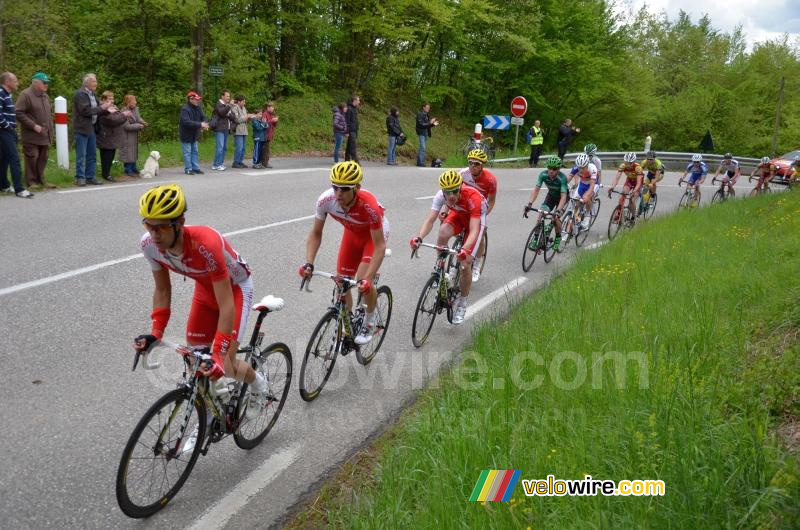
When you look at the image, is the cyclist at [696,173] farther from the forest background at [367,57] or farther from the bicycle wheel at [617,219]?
the forest background at [367,57]

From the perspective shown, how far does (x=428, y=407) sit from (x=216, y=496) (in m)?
1.66

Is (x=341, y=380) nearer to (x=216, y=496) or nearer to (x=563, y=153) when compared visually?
(x=216, y=496)

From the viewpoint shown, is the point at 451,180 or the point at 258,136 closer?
the point at 451,180

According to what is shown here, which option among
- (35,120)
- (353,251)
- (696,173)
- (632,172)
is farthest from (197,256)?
(696,173)

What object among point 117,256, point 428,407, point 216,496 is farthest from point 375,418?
point 117,256

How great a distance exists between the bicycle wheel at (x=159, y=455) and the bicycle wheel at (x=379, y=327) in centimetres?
214

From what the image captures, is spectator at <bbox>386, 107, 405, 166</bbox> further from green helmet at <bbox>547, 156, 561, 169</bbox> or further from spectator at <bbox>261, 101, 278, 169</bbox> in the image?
green helmet at <bbox>547, 156, 561, 169</bbox>

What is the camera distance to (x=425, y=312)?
6.52 metres

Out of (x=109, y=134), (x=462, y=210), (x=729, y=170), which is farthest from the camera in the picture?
(x=729, y=170)

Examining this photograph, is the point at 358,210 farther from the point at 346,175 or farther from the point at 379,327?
Result: the point at 379,327

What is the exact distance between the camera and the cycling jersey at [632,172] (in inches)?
543

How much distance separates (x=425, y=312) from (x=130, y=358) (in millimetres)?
2955

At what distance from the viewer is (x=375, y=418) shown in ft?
16.1

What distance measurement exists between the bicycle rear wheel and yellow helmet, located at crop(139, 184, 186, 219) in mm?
3157
